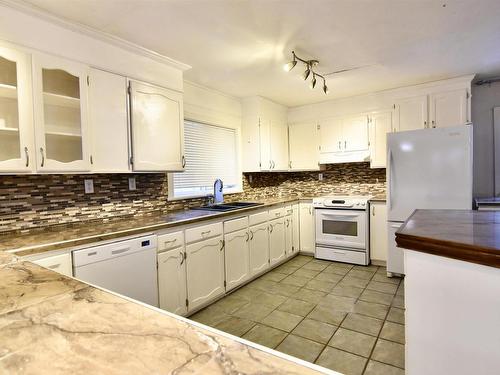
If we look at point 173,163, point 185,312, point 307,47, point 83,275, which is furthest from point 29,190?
point 307,47

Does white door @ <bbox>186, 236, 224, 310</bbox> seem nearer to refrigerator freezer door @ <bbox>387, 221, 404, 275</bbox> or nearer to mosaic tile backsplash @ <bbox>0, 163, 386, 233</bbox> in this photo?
mosaic tile backsplash @ <bbox>0, 163, 386, 233</bbox>

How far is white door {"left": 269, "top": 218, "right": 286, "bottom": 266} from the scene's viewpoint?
3664 mm

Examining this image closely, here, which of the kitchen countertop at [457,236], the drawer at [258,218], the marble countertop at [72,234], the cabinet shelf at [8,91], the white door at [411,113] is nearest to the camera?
the kitchen countertop at [457,236]

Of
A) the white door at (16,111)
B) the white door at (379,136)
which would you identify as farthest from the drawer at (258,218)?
the white door at (16,111)

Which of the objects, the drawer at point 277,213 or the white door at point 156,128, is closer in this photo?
the white door at point 156,128

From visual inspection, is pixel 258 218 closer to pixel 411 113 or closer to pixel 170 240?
pixel 170 240

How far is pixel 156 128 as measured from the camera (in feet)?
8.31

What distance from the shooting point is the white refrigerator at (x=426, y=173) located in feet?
9.91

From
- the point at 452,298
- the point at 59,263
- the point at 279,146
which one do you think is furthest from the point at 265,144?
the point at 452,298

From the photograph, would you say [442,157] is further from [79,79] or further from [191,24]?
[79,79]

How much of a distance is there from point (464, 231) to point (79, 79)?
244 centimetres

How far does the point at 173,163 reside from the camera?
106 inches

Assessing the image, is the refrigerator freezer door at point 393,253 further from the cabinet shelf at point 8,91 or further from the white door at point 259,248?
the cabinet shelf at point 8,91

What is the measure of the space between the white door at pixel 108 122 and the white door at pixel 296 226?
102 inches
